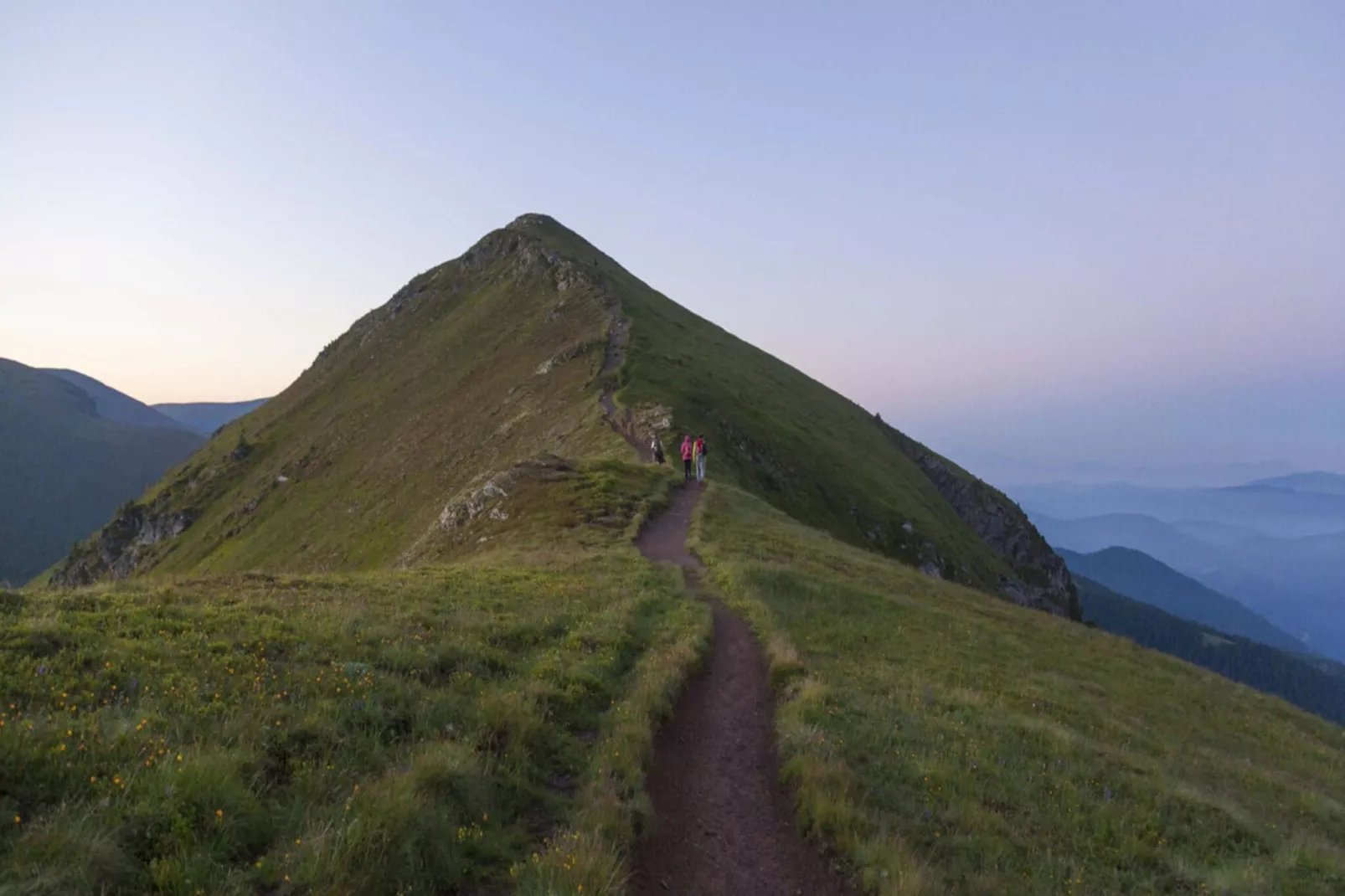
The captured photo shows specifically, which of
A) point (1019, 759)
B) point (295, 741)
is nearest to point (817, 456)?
point (1019, 759)

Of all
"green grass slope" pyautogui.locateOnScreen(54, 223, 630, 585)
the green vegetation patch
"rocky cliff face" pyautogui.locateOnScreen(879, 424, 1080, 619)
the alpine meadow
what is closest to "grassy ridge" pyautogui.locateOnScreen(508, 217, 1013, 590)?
"green grass slope" pyautogui.locateOnScreen(54, 223, 630, 585)

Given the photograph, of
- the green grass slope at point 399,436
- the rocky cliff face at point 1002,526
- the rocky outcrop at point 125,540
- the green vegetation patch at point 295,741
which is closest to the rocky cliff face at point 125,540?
the rocky outcrop at point 125,540

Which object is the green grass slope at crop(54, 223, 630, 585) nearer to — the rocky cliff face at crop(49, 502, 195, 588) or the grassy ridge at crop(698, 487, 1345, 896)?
the rocky cliff face at crop(49, 502, 195, 588)

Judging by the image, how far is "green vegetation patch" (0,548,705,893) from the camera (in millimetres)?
5277

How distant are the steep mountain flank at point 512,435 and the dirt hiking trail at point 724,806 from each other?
21395mm

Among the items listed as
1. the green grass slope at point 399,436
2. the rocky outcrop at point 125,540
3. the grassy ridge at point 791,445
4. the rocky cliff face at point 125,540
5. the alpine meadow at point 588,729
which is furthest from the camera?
the rocky cliff face at point 125,540

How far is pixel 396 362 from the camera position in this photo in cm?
9031

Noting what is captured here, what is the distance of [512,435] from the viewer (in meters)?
52.8

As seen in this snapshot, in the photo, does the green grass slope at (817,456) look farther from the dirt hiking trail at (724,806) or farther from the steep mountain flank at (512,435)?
the dirt hiking trail at (724,806)

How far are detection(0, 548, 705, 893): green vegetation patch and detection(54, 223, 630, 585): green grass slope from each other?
877 inches

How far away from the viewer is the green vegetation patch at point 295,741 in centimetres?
528

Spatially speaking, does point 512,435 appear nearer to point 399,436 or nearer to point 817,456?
point 399,436

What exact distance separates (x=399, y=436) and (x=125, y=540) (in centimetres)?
4647

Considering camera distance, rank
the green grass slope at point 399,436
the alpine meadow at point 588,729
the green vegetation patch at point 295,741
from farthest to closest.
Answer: the green grass slope at point 399,436
the alpine meadow at point 588,729
the green vegetation patch at point 295,741
